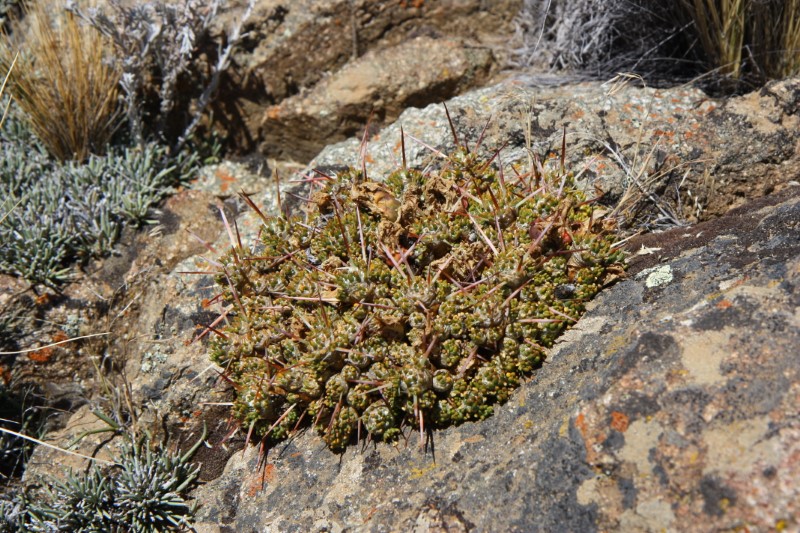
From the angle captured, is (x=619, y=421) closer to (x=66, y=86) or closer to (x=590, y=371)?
(x=590, y=371)

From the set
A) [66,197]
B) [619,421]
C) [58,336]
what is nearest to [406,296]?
[619,421]

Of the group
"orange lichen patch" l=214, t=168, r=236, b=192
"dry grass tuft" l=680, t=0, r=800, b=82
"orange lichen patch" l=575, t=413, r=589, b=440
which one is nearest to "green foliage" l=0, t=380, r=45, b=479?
"orange lichen patch" l=214, t=168, r=236, b=192

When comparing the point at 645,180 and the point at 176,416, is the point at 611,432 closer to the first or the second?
the point at 645,180

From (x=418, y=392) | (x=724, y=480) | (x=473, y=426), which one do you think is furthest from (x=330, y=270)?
(x=724, y=480)

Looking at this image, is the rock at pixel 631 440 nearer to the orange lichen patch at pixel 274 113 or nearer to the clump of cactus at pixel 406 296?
the clump of cactus at pixel 406 296

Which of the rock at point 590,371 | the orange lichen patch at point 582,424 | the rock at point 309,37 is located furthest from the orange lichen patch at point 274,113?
the orange lichen patch at point 582,424

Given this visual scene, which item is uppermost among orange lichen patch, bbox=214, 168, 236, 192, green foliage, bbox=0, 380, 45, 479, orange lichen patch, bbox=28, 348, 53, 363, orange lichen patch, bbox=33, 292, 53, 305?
orange lichen patch, bbox=214, 168, 236, 192

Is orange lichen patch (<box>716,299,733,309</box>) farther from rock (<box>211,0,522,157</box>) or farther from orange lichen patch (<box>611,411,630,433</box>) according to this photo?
→ rock (<box>211,0,522,157</box>)
